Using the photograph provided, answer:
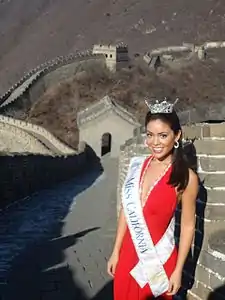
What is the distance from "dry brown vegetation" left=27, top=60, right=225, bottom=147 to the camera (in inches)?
1758

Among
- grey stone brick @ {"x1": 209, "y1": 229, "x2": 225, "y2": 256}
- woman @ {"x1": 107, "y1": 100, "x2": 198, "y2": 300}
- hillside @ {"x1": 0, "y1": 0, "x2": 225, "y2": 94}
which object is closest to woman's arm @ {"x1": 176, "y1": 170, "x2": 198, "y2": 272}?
woman @ {"x1": 107, "y1": 100, "x2": 198, "y2": 300}

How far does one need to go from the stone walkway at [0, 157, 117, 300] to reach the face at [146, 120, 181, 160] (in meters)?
2.03

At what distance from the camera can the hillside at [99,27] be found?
8744cm

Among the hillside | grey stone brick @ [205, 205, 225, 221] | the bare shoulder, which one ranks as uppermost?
the hillside

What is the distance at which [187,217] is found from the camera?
11.1ft

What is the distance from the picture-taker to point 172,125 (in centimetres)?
343

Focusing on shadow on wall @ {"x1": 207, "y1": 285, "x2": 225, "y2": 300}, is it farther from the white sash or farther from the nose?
the nose

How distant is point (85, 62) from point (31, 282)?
170 feet

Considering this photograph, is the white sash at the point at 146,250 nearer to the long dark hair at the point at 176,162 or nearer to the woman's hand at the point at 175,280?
the woman's hand at the point at 175,280

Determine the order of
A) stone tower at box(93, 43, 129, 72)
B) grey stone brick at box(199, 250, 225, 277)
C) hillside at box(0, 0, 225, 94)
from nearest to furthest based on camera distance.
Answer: grey stone brick at box(199, 250, 225, 277)
stone tower at box(93, 43, 129, 72)
hillside at box(0, 0, 225, 94)

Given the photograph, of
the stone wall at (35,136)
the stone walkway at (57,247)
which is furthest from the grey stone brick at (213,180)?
the stone wall at (35,136)

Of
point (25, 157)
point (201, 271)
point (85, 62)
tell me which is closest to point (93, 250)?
point (201, 271)

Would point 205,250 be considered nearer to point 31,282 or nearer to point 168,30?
point 31,282

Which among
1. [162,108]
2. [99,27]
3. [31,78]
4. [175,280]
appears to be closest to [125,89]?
[31,78]
